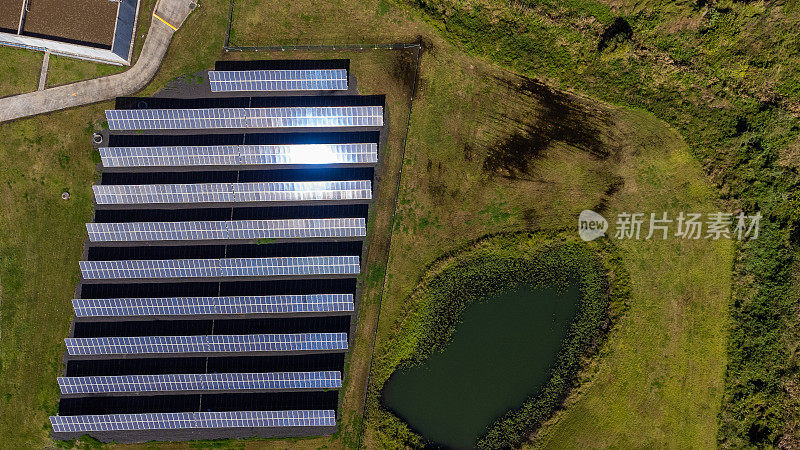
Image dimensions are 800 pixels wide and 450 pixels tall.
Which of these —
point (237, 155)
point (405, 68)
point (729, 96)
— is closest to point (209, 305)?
point (237, 155)

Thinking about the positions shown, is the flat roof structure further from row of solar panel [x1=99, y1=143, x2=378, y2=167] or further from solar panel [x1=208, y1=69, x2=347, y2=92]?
solar panel [x1=208, y1=69, x2=347, y2=92]

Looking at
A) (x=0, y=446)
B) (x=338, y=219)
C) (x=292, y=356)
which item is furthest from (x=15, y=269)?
(x=338, y=219)

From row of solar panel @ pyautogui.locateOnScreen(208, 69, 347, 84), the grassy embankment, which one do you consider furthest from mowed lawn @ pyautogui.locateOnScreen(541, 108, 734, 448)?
row of solar panel @ pyautogui.locateOnScreen(208, 69, 347, 84)

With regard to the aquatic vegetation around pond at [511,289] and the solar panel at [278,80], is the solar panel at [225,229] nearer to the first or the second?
the aquatic vegetation around pond at [511,289]

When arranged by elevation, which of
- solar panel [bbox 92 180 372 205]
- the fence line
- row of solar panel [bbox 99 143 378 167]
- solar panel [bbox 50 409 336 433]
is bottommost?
solar panel [bbox 50 409 336 433]

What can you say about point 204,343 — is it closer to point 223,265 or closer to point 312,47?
point 223,265

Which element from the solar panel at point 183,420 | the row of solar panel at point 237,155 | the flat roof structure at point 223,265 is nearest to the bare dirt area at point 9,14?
the flat roof structure at point 223,265
